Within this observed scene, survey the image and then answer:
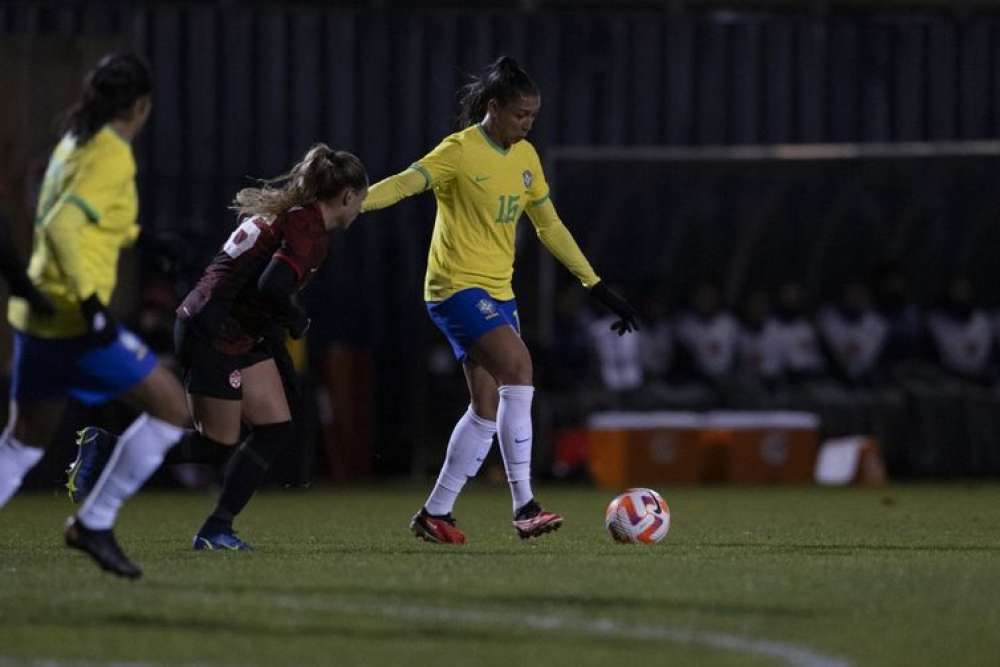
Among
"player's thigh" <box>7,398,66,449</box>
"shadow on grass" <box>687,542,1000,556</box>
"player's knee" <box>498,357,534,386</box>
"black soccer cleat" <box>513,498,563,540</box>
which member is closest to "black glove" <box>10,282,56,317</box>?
"player's thigh" <box>7,398,66,449</box>

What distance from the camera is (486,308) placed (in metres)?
9.69

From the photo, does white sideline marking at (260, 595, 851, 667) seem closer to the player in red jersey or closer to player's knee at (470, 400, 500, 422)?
the player in red jersey

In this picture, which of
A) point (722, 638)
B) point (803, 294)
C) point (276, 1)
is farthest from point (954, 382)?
point (722, 638)

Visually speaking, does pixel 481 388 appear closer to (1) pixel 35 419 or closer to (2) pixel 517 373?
(2) pixel 517 373

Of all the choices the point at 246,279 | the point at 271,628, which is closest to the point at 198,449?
the point at 246,279

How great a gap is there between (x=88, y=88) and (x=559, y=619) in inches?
104

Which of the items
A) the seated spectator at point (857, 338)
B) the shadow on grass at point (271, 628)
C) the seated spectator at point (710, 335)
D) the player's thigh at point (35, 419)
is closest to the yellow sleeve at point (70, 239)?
the player's thigh at point (35, 419)

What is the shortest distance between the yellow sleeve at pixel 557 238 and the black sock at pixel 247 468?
182 cm

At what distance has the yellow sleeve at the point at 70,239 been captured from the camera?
7.14 metres

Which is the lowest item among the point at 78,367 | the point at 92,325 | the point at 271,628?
the point at 271,628

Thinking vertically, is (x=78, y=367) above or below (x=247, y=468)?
above

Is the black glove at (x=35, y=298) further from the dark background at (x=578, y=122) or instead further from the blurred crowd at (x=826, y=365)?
the blurred crowd at (x=826, y=365)

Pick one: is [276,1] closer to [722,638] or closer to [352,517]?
[352,517]

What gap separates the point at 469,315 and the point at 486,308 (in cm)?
9
